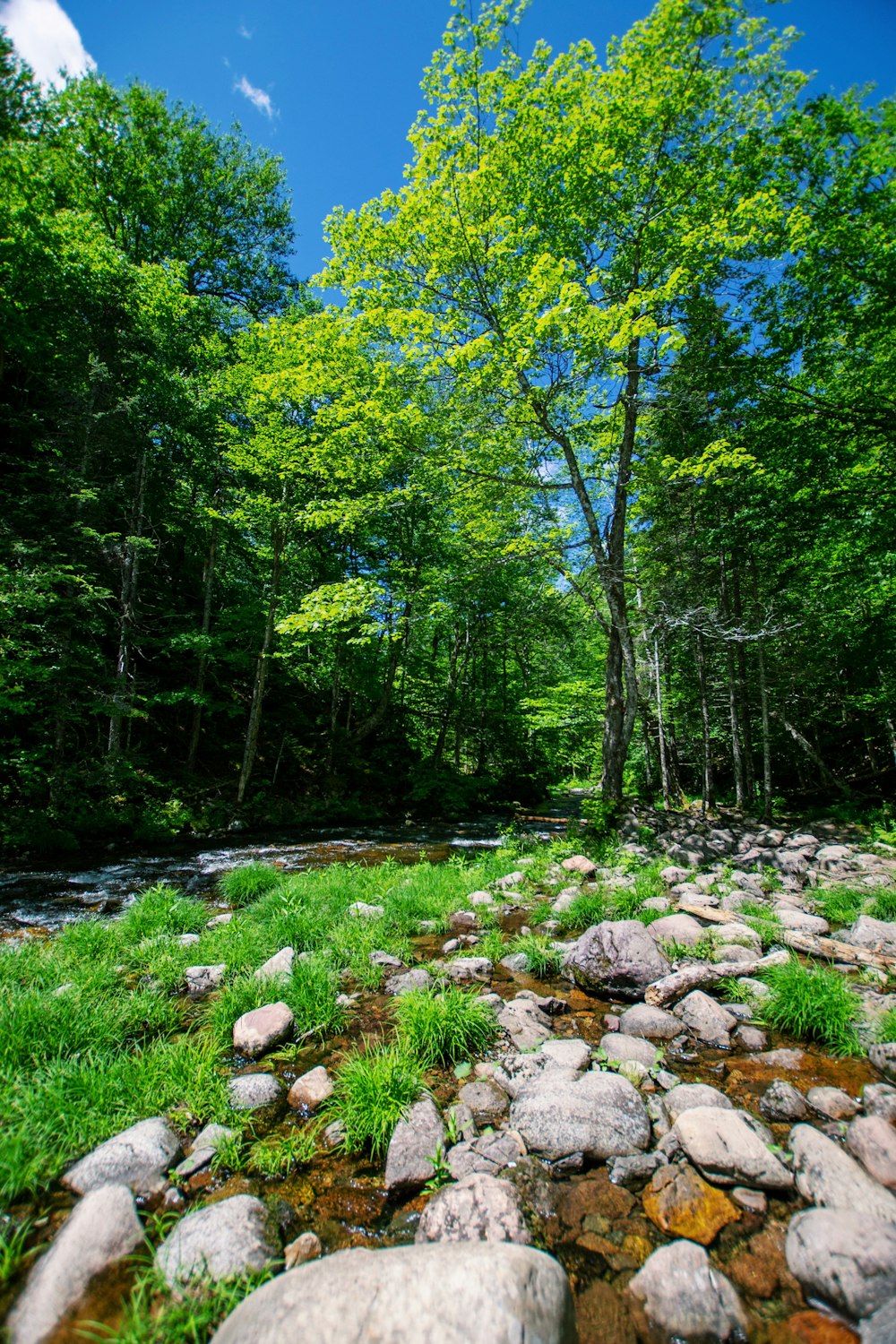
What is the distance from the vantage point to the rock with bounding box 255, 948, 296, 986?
13.2 ft

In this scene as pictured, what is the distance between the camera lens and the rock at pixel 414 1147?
2365mm

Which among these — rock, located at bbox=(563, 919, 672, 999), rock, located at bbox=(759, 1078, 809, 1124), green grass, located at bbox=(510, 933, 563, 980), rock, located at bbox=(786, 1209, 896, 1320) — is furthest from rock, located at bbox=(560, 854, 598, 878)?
rock, located at bbox=(786, 1209, 896, 1320)

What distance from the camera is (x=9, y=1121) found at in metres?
2.41

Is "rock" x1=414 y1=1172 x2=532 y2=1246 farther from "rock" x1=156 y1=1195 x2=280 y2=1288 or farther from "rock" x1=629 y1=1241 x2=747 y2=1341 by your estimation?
"rock" x1=156 y1=1195 x2=280 y2=1288

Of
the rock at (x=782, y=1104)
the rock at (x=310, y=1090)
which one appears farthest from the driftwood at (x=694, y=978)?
the rock at (x=310, y=1090)

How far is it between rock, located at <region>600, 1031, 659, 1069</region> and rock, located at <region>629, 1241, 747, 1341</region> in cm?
125

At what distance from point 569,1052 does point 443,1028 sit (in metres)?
0.81

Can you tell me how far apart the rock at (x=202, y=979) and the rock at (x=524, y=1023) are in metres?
2.36

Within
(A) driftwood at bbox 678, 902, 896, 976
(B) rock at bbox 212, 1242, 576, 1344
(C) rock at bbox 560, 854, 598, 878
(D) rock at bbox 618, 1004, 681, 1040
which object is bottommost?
(C) rock at bbox 560, 854, 598, 878

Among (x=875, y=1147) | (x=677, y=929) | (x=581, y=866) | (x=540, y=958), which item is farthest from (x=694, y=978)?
(x=581, y=866)

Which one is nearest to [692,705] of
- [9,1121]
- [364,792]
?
[364,792]

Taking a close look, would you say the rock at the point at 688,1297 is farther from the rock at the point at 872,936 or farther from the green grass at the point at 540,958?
the rock at the point at 872,936

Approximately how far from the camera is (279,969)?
4.20 m

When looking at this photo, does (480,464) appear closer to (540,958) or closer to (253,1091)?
(540,958)
